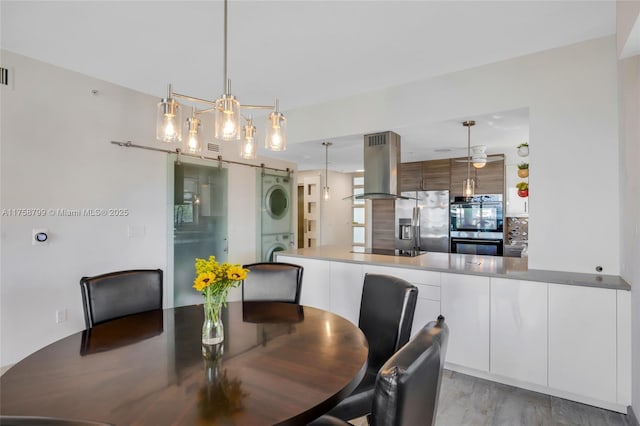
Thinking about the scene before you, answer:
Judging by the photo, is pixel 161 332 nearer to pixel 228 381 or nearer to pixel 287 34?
pixel 228 381

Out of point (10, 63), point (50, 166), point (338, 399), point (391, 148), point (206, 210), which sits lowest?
point (338, 399)

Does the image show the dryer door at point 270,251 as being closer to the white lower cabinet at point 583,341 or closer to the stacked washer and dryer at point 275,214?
the stacked washer and dryer at point 275,214

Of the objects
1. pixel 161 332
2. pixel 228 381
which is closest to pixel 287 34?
pixel 161 332

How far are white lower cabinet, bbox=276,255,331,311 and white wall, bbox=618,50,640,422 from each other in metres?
2.31

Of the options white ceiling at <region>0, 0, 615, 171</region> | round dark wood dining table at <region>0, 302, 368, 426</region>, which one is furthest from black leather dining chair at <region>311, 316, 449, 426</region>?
white ceiling at <region>0, 0, 615, 171</region>

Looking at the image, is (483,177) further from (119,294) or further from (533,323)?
(119,294)

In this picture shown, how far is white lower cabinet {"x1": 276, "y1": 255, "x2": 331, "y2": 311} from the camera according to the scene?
3445mm

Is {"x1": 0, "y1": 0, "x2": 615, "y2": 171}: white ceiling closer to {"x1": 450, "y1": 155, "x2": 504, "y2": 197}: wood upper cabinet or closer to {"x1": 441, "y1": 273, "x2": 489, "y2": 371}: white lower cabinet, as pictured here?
{"x1": 441, "y1": 273, "x2": 489, "y2": 371}: white lower cabinet

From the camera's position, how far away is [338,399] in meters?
1.05

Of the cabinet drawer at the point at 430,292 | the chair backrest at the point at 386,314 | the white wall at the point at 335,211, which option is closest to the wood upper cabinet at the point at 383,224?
the white wall at the point at 335,211

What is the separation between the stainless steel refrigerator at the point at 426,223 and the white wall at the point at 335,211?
6.78 feet

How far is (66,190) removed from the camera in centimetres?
300

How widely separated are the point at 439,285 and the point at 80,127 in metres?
3.58

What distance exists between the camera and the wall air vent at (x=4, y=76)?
2.61 m
